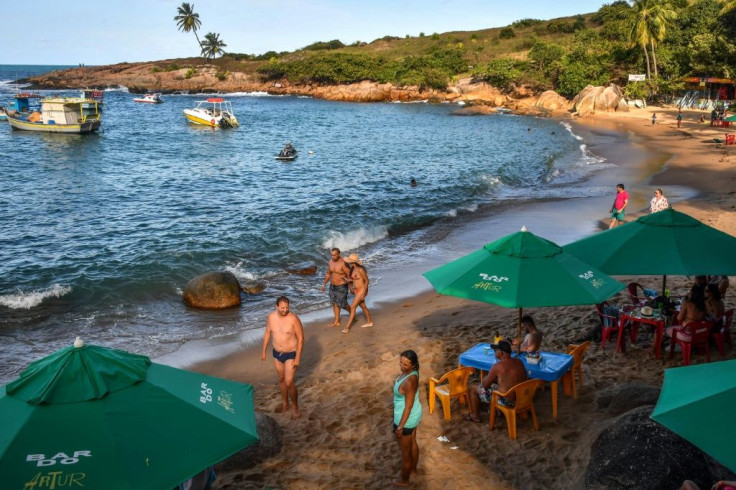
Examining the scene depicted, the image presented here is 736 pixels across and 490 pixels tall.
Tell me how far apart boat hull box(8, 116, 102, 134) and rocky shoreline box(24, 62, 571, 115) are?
41.2 m

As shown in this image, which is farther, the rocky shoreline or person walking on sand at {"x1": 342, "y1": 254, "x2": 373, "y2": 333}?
the rocky shoreline

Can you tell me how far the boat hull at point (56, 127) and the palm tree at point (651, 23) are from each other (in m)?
53.0

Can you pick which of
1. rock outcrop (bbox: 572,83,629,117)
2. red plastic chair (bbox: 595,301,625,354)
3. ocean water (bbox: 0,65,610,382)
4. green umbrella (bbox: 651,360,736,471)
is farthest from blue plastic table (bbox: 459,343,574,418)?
rock outcrop (bbox: 572,83,629,117)

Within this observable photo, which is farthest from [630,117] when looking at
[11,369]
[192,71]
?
[192,71]

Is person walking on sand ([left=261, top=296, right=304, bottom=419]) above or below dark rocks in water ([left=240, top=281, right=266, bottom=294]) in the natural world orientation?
above

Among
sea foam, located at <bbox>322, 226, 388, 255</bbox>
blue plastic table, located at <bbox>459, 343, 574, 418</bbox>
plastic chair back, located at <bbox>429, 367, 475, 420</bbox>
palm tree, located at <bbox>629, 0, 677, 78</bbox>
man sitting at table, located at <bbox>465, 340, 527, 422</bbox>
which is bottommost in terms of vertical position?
sea foam, located at <bbox>322, 226, 388, 255</bbox>

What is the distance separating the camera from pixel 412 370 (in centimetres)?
661

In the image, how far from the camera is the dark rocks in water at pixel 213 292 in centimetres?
1466

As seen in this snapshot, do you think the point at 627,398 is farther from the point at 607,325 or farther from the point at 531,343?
the point at 607,325

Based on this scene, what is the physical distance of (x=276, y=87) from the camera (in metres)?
111

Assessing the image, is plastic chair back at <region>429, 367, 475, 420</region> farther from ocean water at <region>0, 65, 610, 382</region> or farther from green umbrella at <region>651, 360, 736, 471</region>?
ocean water at <region>0, 65, 610, 382</region>

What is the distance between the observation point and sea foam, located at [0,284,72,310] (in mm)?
15167

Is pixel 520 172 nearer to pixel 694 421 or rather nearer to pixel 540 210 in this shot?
pixel 540 210

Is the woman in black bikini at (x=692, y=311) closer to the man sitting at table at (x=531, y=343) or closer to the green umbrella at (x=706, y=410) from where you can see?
the man sitting at table at (x=531, y=343)
